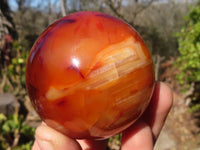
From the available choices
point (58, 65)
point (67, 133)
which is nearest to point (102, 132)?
point (67, 133)

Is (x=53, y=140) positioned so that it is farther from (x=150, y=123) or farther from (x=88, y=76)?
(x=150, y=123)

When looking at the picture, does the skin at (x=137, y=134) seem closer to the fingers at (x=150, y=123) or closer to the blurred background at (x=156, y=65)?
the fingers at (x=150, y=123)

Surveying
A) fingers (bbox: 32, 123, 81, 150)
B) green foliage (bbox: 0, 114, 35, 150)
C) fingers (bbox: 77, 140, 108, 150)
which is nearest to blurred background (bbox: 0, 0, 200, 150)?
green foliage (bbox: 0, 114, 35, 150)

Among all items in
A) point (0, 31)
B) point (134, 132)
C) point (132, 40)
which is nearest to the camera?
point (132, 40)

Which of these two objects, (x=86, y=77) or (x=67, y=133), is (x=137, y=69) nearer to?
(x=86, y=77)

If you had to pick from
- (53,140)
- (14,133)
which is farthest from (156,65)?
(53,140)

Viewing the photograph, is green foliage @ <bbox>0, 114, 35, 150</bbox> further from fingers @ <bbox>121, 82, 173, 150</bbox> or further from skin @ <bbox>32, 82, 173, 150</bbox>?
fingers @ <bbox>121, 82, 173, 150</bbox>
